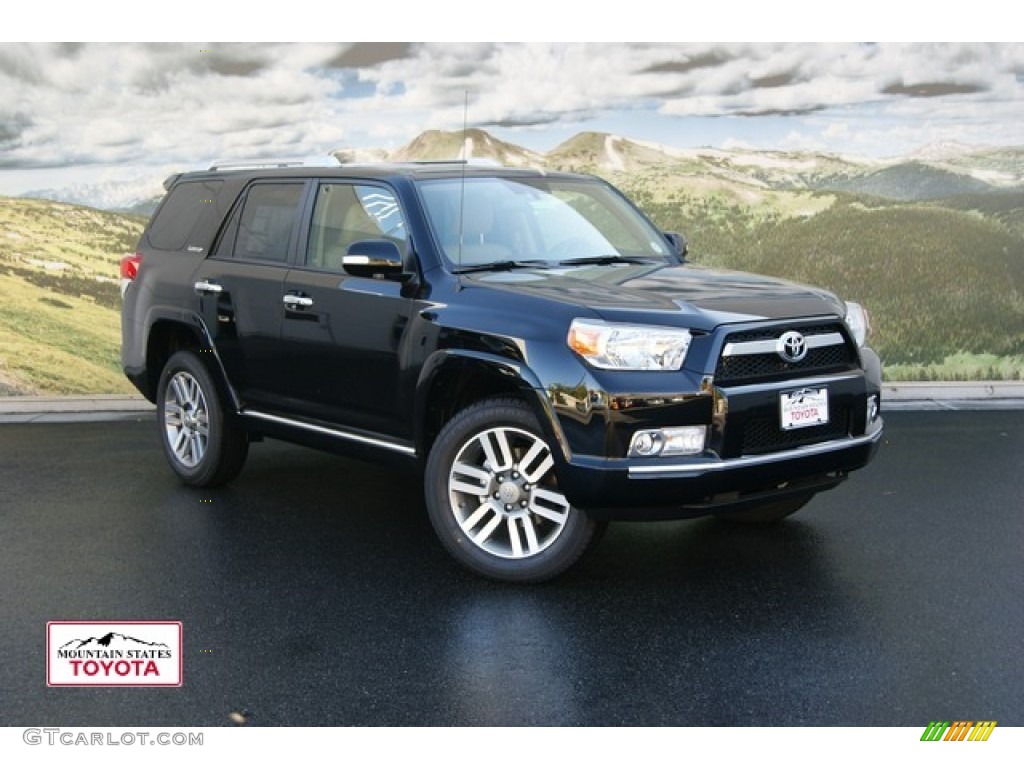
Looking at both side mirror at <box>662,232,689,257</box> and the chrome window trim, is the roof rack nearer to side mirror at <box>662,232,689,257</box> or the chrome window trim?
the chrome window trim

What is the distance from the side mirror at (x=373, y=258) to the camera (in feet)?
19.0

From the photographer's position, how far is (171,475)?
7.94m

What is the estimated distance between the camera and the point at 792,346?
5.42 m

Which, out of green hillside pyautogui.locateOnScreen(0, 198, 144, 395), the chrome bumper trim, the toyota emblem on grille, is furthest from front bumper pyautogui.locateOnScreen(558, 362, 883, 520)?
green hillside pyautogui.locateOnScreen(0, 198, 144, 395)

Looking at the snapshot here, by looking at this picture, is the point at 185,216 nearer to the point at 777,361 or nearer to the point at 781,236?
the point at 777,361

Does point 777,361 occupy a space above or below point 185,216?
below

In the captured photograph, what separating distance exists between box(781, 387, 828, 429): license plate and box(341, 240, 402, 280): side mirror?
1833 millimetres

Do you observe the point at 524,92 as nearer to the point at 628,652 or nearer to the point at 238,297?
the point at 238,297

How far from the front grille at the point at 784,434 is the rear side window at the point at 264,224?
271 centimetres

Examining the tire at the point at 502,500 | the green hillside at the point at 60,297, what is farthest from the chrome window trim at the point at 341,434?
the green hillside at the point at 60,297

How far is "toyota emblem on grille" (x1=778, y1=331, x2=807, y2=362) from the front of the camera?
17.6ft

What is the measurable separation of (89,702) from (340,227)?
9.70ft

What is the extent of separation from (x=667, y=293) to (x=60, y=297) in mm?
7878

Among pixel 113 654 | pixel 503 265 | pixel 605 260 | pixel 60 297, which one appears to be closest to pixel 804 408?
pixel 605 260
